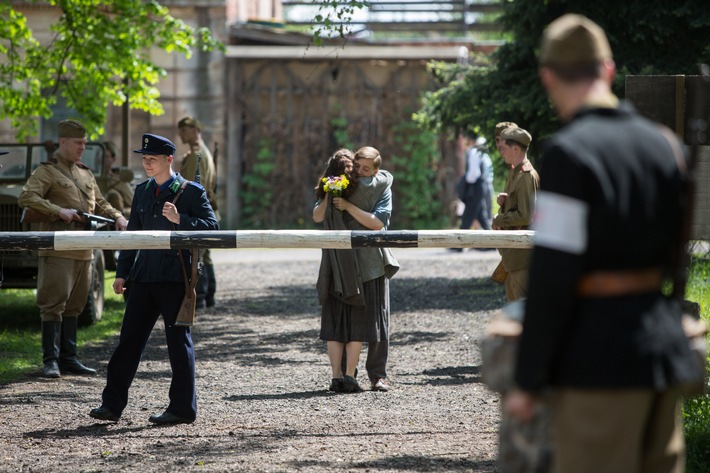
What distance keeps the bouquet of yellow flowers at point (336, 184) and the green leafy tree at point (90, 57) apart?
24.7 feet

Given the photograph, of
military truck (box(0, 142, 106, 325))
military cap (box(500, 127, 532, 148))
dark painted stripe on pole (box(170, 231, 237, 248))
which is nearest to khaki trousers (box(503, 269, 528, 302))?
military cap (box(500, 127, 532, 148))

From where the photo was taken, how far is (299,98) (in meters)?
26.8

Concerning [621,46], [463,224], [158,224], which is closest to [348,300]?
[158,224]

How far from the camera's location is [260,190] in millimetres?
27031

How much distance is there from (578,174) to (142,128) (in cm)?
2342

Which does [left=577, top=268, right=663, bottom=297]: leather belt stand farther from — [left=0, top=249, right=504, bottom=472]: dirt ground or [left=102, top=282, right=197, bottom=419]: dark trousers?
[left=102, top=282, right=197, bottom=419]: dark trousers

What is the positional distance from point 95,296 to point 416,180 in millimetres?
14500

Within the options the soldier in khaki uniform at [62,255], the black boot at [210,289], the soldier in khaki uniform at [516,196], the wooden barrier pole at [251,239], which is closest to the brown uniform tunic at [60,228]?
the soldier in khaki uniform at [62,255]

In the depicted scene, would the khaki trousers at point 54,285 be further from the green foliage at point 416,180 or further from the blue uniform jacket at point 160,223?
the green foliage at point 416,180

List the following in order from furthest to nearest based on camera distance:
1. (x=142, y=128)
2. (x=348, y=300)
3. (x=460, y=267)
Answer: (x=142, y=128) → (x=460, y=267) → (x=348, y=300)

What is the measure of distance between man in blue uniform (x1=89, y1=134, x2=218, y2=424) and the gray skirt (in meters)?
1.52

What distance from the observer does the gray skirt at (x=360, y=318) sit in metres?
8.84

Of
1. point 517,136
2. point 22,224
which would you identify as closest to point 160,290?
point 517,136

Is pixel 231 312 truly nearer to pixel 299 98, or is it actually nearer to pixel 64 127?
pixel 64 127
